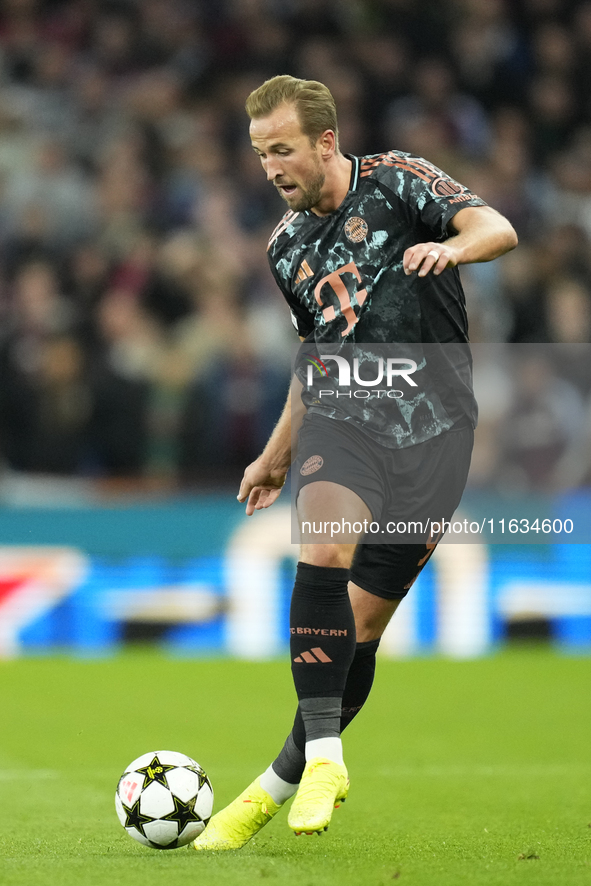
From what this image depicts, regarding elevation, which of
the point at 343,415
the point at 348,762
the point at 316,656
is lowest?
the point at 348,762

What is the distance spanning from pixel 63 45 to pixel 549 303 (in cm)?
509

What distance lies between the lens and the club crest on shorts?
376 cm

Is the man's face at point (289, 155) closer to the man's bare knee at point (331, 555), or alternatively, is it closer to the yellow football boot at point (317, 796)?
the man's bare knee at point (331, 555)

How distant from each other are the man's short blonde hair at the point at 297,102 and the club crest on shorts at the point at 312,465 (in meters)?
0.93

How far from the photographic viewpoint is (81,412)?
870cm

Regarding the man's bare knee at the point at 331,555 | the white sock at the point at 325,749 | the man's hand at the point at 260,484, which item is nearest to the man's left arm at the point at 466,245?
the man's bare knee at the point at 331,555

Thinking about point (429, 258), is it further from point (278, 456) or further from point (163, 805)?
point (163, 805)

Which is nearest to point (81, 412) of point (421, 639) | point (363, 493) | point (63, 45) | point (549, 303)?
point (421, 639)

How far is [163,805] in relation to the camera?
3846 millimetres

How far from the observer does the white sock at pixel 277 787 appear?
3.98 meters

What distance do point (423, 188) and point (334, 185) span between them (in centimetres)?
27

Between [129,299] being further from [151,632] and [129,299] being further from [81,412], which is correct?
[151,632]

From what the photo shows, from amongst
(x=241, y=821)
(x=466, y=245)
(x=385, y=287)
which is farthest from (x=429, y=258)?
(x=241, y=821)

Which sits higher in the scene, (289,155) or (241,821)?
(289,155)
